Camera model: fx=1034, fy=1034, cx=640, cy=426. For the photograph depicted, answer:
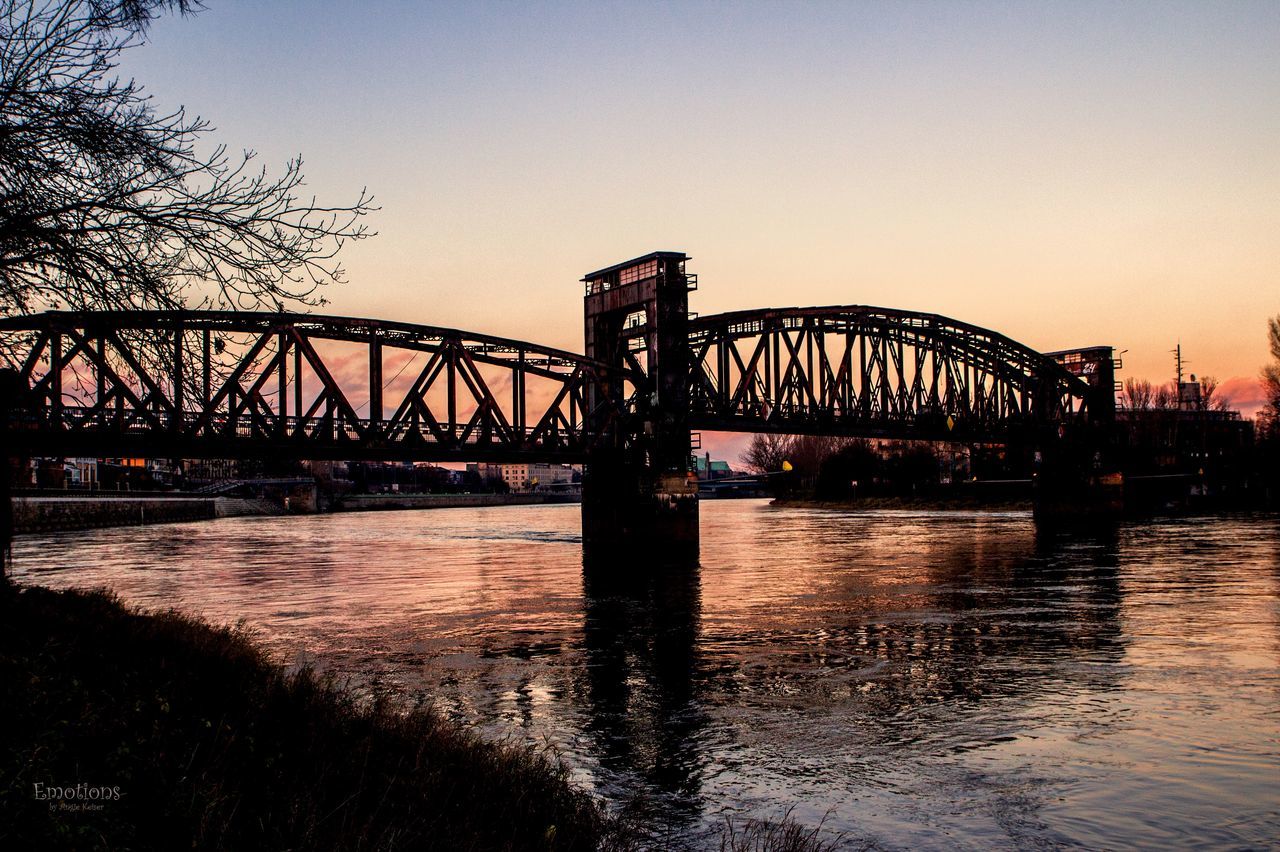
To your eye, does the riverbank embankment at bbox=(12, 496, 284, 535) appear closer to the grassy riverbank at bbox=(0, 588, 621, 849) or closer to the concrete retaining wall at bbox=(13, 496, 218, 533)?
the concrete retaining wall at bbox=(13, 496, 218, 533)

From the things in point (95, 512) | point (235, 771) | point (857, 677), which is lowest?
point (857, 677)

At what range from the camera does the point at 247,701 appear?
1252cm

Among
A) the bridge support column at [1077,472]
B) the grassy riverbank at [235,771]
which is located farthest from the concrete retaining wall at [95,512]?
the bridge support column at [1077,472]

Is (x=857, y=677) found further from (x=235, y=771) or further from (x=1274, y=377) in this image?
(x=1274, y=377)

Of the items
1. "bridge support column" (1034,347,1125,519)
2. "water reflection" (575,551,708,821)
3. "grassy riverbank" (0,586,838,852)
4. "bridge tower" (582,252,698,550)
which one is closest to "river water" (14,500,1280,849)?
"water reflection" (575,551,708,821)

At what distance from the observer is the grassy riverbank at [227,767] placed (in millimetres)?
8031

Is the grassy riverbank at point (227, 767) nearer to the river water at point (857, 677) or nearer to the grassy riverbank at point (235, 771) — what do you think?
the grassy riverbank at point (235, 771)

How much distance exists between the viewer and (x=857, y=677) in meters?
21.2

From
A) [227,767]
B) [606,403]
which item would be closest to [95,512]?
[606,403]

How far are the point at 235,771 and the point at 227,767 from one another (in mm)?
83

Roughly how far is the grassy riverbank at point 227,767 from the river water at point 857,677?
226 cm

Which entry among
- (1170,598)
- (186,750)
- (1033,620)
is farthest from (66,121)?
(1170,598)

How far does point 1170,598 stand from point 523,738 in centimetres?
→ 2672

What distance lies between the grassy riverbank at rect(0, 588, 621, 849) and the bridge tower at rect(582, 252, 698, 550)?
159ft
